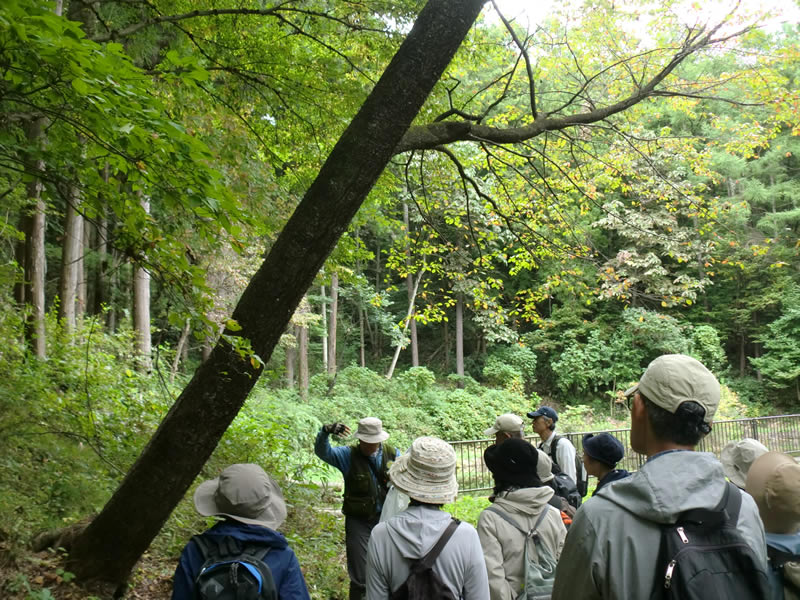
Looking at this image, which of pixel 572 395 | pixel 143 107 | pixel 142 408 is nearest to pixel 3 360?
pixel 142 408

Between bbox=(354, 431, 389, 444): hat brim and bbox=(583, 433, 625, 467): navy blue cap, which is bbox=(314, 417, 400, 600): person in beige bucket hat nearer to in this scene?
bbox=(354, 431, 389, 444): hat brim

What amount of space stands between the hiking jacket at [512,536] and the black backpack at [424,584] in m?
0.52

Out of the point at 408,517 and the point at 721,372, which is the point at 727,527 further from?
the point at 721,372

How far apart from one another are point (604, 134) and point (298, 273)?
4656mm

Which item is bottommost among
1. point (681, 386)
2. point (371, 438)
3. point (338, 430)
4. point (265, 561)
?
point (371, 438)

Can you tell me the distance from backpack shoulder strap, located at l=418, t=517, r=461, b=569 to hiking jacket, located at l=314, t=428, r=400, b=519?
8.13 feet

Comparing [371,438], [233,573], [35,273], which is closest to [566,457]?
[371,438]

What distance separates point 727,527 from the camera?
134 cm

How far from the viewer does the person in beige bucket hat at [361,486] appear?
474 cm

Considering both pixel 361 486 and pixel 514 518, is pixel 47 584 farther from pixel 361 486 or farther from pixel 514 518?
pixel 514 518

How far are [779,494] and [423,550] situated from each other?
1.40 meters

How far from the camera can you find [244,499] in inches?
82.4

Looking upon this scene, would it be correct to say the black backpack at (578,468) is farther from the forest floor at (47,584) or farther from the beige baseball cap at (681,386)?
the forest floor at (47,584)

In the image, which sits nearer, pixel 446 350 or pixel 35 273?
pixel 35 273
